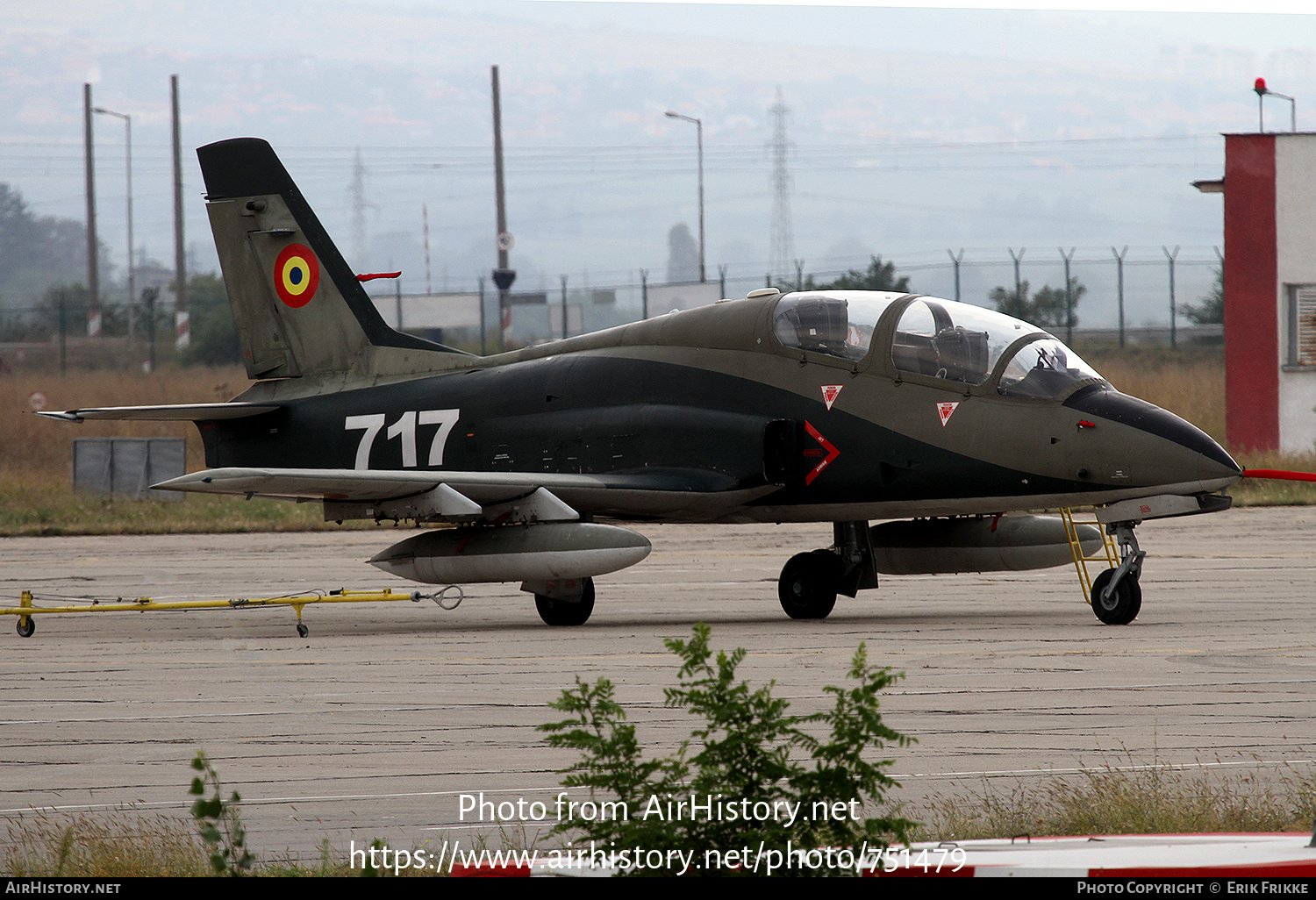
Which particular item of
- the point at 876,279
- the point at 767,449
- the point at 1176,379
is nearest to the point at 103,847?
the point at 767,449

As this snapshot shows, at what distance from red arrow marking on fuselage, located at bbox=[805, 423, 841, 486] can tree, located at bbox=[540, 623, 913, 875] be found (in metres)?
8.22

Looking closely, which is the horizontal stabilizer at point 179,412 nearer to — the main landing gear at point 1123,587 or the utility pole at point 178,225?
the main landing gear at point 1123,587

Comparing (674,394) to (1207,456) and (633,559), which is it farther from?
(1207,456)

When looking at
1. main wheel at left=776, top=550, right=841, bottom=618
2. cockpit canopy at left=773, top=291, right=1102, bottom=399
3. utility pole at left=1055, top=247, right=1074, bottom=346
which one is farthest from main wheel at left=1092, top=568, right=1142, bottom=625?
utility pole at left=1055, top=247, right=1074, bottom=346

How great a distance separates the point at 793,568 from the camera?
43.5 feet

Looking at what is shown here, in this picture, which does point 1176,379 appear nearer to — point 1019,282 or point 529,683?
point 1019,282

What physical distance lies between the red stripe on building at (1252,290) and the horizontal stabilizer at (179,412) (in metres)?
20.8

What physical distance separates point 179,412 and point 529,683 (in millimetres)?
6998

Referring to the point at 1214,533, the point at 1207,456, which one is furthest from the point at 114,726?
the point at 1214,533

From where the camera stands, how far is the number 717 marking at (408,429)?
1432 centimetres

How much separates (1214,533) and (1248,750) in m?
15.6

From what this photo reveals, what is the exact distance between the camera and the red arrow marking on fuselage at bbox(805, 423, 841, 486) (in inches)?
489

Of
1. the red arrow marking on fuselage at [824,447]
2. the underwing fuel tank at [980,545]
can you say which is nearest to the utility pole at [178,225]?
the underwing fuel tank at [980,545]
